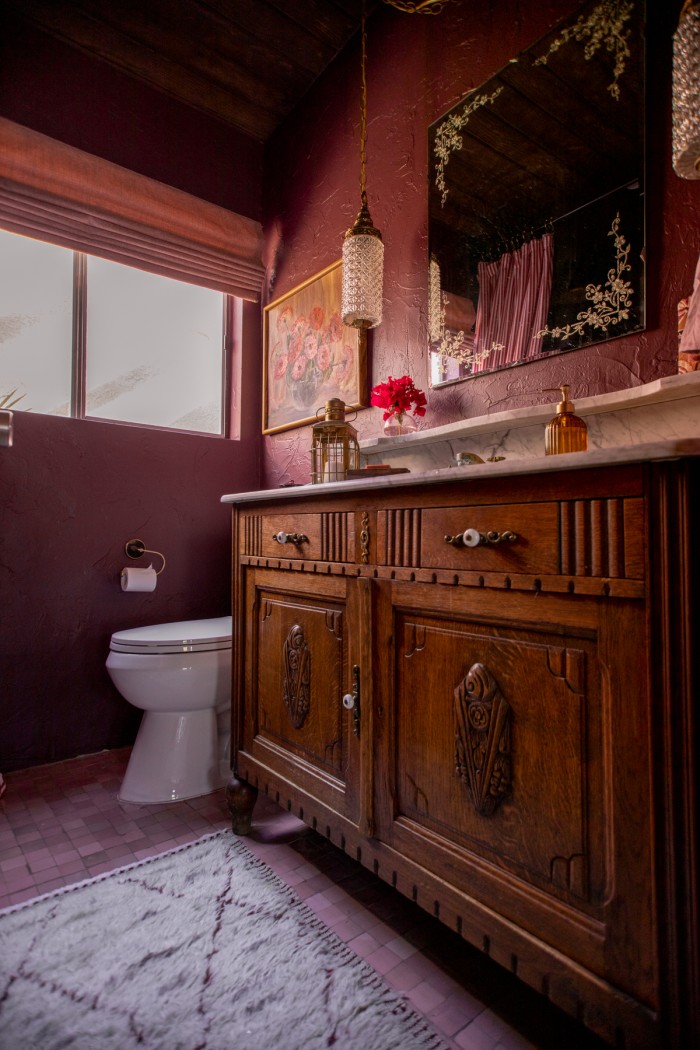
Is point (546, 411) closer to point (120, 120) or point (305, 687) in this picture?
point (305, 687)

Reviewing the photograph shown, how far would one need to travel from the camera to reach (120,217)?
2.13 metres

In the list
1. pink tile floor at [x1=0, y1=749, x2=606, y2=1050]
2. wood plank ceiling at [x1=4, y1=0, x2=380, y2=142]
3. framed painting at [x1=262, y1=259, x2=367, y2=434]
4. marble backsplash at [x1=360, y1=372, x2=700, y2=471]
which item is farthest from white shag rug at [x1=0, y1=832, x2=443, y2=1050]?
wood plank ceiling at [x1=4, y1=0, x2=380, y2=142]

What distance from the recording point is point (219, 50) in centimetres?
214

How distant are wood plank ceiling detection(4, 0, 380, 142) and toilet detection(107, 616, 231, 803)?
7.27ft

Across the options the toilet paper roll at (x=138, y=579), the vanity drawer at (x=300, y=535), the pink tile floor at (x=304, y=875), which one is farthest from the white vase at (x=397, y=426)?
the pink tile floor at (x=304, y=875)

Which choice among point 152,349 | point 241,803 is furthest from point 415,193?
point 241,803

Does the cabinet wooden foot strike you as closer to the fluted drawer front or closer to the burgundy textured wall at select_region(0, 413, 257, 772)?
the fluted drawer front

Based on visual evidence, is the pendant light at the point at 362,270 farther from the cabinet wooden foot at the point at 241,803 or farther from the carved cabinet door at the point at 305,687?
the cabinet wooden foot at the point at 241,803

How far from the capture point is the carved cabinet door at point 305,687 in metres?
1.10

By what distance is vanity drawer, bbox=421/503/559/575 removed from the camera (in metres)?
0.77

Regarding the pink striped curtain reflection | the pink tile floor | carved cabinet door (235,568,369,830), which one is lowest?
the pink tile floor

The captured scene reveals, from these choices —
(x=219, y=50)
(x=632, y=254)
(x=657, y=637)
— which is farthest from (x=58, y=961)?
(x=219, y=50)

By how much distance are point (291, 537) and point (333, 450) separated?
42cm

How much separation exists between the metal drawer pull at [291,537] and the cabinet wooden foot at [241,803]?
685 mm
